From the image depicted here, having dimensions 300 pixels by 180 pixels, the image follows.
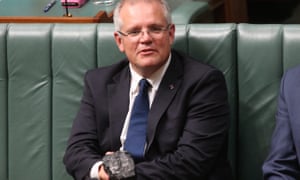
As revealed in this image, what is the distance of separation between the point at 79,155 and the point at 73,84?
37 centimetres

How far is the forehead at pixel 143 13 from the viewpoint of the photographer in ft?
6.45

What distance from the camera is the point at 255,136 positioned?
2127 millimetres

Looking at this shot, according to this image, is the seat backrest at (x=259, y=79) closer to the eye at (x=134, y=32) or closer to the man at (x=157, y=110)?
the man at (x=157, y=110)

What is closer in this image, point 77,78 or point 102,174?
point 102,174

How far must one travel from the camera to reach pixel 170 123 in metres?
1.96

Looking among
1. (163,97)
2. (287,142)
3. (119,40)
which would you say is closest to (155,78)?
(163,97)

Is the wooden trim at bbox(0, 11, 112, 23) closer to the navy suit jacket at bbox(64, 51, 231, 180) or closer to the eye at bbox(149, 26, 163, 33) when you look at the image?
the navy suit jacket at bbox(64, 51, 231, 180)

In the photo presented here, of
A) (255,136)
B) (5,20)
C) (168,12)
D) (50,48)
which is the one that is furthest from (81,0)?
(255,136)

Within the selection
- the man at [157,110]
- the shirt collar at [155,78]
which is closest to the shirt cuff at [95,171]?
the man at [157,110]

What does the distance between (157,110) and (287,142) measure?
1.47 ft

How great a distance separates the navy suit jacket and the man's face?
3.4 inches

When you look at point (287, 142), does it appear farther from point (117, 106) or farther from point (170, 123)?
point (117, 106)

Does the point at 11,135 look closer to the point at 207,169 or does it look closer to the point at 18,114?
the point at 18,114

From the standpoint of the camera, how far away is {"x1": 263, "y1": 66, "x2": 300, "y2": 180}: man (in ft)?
5.98
